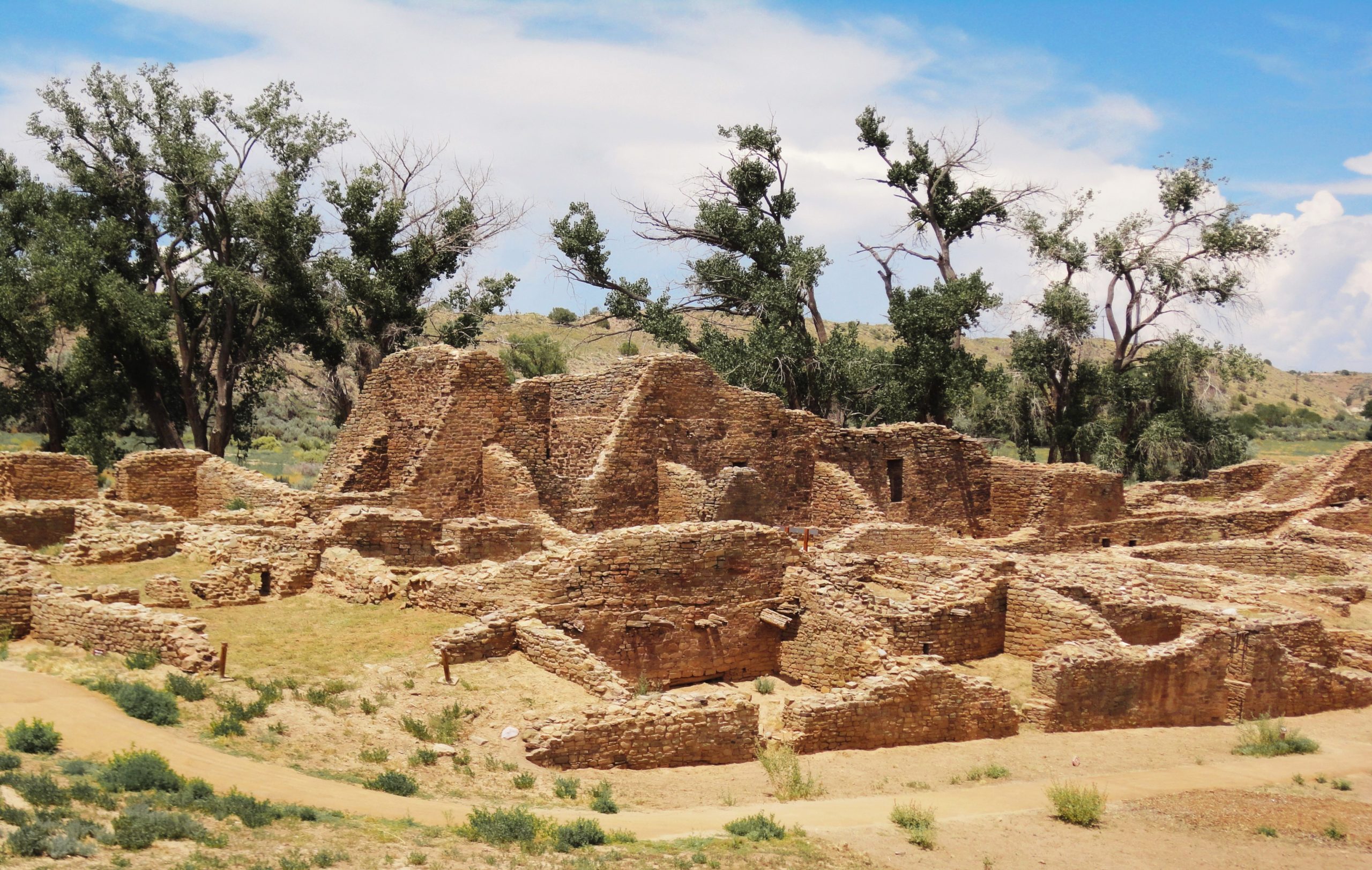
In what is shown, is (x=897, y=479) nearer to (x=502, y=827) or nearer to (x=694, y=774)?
(x=694, y=774)

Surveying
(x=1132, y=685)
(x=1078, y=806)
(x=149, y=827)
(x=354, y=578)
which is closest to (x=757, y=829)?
(x=1078, y=806)

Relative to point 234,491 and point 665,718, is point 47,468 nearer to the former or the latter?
point 234,491

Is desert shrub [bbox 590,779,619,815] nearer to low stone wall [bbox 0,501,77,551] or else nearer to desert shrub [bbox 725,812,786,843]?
desert shrub [bbox 725,812,786,843]

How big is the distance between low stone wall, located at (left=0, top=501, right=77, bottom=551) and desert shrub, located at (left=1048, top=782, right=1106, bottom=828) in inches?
578

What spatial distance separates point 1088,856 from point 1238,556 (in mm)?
13052

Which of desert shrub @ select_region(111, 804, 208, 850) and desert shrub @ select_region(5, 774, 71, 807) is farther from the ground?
desert shrub @ select_region(5, 774, 71, 807)

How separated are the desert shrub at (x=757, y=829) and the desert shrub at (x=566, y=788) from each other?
150 cm

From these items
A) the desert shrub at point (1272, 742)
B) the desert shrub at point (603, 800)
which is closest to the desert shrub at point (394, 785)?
the desert shrub at point (603, 800)

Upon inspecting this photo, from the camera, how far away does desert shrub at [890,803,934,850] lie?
9555 mm

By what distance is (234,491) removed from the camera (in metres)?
20.0

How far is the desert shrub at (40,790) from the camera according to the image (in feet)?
25.6

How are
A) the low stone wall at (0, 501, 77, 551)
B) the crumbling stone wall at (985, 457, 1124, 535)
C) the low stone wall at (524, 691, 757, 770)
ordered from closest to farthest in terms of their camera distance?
the low stone wall at (524, 691, 757, 770) < the low stone wall at (0, 501, 77, 551) < the crumbling stone wall at (985, 457, 1124, 535)

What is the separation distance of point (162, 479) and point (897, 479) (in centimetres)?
1405

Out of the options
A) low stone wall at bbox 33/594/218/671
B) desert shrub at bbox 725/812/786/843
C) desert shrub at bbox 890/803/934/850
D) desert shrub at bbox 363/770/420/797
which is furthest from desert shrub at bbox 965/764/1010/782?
low stone wall at bbox 33/594/218/671
